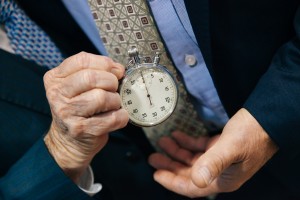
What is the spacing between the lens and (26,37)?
133 cm

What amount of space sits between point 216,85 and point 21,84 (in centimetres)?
59

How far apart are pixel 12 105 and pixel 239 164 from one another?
0.68 m

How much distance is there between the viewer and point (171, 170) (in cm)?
137

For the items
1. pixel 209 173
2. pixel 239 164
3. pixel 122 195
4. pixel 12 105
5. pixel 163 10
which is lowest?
pixel 122 195

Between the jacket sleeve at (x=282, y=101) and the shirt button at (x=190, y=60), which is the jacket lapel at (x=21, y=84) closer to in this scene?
the shirt button at (x=190, y=60)

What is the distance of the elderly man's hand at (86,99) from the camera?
37.3 inches

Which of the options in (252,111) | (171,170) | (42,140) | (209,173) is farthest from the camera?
(171,170)

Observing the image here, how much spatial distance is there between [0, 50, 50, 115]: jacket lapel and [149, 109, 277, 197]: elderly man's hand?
1.43 feet

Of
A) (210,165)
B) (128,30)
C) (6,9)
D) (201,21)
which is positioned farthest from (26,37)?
(210,165)

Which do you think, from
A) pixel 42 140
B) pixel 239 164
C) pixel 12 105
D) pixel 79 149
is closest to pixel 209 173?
pixel 239 164

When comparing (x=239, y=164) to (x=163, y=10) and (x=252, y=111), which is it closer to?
(x=252, y=111)

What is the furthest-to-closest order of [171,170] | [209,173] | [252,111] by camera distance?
1. [171,170]
2. [252,111]
3. [209,173]

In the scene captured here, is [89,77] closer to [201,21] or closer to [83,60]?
[83,60]

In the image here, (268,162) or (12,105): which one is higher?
(12,105)
